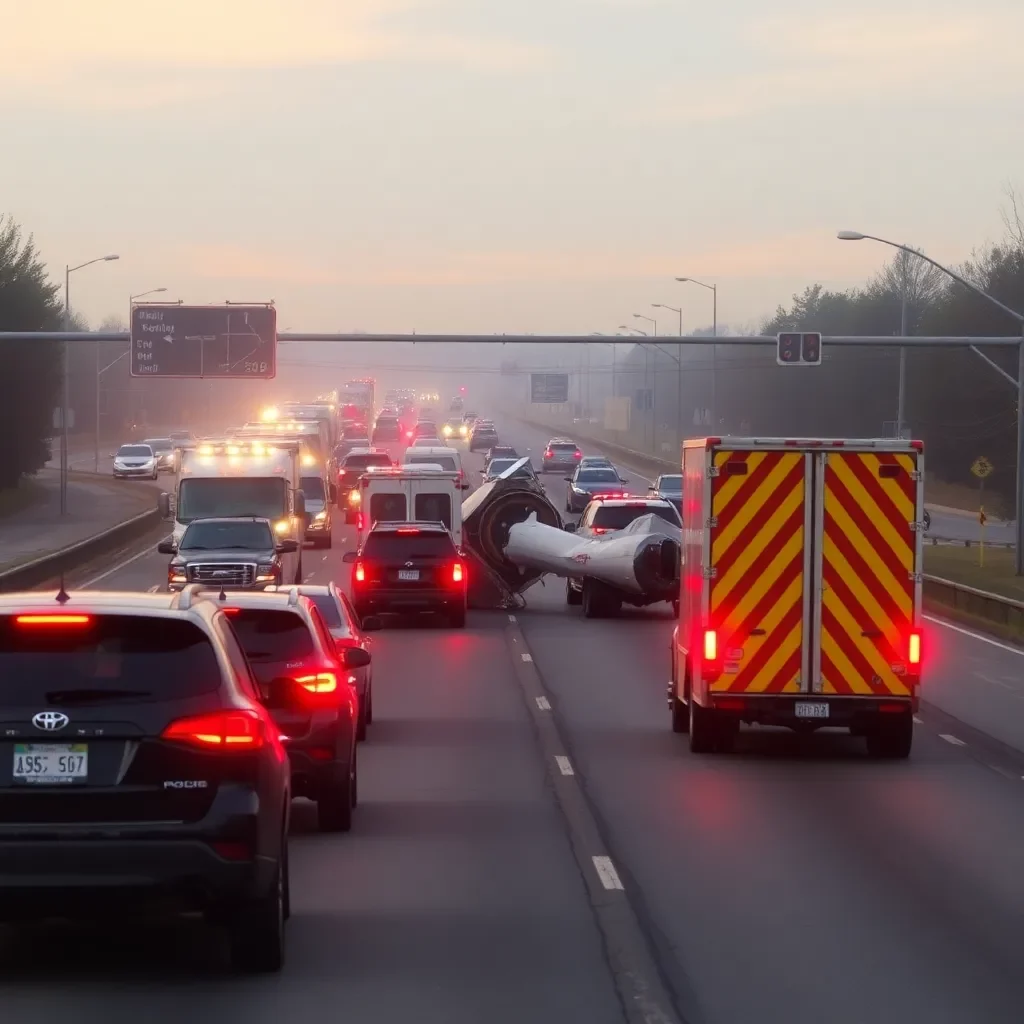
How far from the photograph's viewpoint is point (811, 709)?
730 inches

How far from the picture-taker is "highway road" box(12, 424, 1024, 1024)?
30.6ft

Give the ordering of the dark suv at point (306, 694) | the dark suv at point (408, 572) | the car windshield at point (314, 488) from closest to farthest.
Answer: the dark suv at point (306, 694), the dark suv at point (408, 572), the car windshield at point (314, 488)

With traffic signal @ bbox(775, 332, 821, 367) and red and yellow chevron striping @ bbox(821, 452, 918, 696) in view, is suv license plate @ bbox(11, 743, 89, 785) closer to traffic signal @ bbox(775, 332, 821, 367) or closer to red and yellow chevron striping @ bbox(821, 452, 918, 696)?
red and yellow chevron striping @ bbox(821, 452, 918, 696)

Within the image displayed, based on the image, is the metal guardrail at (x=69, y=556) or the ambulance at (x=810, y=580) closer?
the ambulance at (x=810, y=580)

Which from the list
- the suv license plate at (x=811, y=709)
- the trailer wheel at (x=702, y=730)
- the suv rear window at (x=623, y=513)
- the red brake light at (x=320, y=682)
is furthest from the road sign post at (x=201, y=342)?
the red brake light at (x=320, y=682)

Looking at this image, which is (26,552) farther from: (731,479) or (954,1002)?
(954,1002)

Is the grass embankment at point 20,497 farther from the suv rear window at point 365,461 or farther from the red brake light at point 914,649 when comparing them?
the red brake light at point 914,649

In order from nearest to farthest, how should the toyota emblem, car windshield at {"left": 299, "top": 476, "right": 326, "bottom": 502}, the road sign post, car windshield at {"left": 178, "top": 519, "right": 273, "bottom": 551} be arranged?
the toyota emblem
car windshield at {"left": 178, "top": 519, "right": 273, "bottom": 551}
car windshield at {"left": 299, "top": 476, "right": 326, "bottom": 502}
the road sign post

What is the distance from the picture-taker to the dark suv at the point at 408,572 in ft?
115

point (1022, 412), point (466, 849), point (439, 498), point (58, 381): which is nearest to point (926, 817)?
point (466, 849)

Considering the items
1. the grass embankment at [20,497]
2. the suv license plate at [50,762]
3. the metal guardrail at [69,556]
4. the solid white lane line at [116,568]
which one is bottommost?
the grass embankment at [20,497]

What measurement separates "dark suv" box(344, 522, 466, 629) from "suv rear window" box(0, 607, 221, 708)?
85.5 feet

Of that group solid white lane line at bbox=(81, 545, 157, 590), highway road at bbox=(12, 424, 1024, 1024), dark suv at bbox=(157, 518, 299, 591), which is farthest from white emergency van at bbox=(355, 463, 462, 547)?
highway road at bbox=(12, 424, 1024, 1024)

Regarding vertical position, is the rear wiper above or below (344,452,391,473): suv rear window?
above
